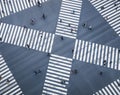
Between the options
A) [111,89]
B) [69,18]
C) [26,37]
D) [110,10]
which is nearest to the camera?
[111,89]

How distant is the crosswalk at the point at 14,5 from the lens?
3120 centimetres

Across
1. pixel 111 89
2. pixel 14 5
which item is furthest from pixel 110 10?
pixel 14 5

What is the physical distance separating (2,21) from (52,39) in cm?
524

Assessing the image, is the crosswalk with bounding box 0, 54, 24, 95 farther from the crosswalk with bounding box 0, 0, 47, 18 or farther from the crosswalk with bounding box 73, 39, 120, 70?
the crosswalk with bounding box 73, 39, 120, 70

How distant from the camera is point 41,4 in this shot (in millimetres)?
31406

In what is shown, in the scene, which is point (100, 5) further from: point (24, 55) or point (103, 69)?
point (24, 55)

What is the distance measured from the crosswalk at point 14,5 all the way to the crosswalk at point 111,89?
34.9 ft

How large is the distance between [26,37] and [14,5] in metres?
3.95

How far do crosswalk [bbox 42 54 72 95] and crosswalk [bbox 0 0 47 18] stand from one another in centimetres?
612

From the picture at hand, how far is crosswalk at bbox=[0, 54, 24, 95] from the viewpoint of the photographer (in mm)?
27141

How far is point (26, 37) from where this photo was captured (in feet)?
97.9

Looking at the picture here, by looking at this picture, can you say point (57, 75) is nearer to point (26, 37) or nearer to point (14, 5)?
point (26, 37)

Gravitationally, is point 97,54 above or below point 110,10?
below

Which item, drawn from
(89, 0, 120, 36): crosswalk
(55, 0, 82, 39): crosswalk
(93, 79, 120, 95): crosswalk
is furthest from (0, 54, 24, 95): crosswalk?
(89, 0, 120, 36): crosswalk
